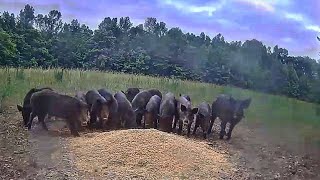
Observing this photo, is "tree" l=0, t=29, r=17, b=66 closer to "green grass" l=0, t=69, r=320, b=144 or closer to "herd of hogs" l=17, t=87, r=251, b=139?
"green grass" l=0, t=69, r=320, b=144

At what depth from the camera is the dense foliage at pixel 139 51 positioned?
20.4 m

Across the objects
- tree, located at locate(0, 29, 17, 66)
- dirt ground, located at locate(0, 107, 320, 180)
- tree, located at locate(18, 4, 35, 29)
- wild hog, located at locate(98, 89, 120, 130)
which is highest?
tree, located at locate(18, 4, 35, 29)

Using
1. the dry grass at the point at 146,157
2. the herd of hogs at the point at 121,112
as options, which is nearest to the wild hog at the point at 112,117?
the herd of hogs at the point at 121,112

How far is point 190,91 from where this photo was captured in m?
19.7

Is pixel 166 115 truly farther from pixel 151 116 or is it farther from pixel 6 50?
pixel 6 50

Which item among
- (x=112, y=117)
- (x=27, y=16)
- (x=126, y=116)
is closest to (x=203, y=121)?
(x=126, y=116)

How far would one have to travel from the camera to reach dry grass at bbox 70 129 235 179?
7555 mm

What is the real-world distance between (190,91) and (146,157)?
11744 millimetres

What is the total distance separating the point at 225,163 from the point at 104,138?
251 centimetres

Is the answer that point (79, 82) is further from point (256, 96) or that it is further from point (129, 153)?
point (129, 153)

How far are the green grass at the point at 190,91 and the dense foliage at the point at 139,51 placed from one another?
1.55 meters

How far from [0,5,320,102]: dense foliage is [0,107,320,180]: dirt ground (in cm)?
685

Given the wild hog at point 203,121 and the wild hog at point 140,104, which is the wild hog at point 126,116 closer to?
the wild hog at point 140,104

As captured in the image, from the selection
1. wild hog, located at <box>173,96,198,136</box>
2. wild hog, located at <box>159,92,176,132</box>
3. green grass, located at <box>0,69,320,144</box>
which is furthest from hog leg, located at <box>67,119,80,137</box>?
green grass, located at <box>0,69,320,144</box>
